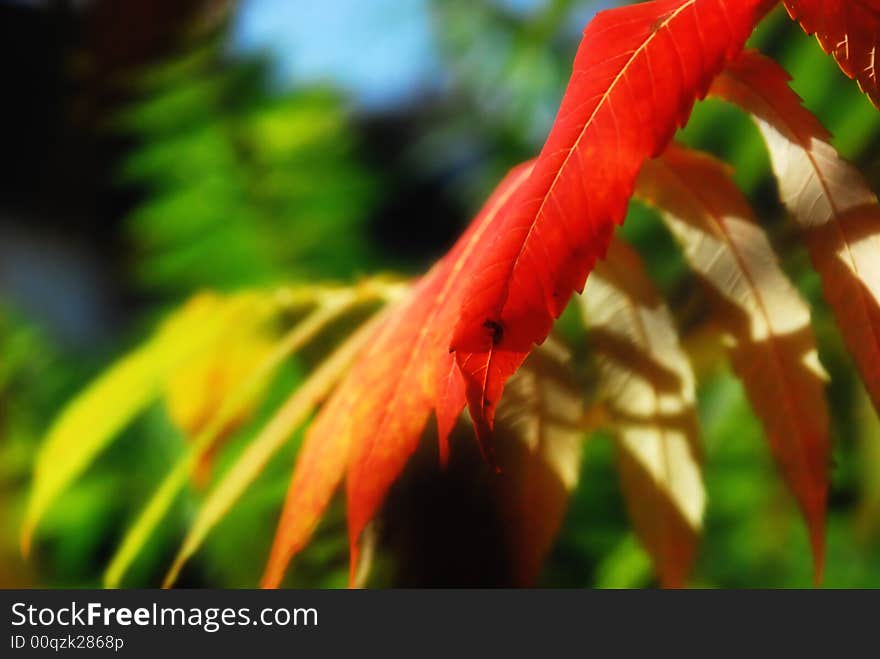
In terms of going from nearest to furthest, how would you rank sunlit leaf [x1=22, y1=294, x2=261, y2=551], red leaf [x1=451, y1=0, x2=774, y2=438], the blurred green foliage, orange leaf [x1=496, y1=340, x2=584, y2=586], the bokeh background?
red leaf [x1=451, y1=0, x2=774, y2=438] → orange leaf [x1=496, y1=340, x2=584, y2=586] → sunlit leaf [x1=22, y1=294, x2=261, y2=551] → the bokeh background → the blurred green foliage

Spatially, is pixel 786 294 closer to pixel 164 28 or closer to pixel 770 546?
pixel 770 546

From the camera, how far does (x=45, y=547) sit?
0.85 meters

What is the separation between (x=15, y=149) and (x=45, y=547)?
61cm

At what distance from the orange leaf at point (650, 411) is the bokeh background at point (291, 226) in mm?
63

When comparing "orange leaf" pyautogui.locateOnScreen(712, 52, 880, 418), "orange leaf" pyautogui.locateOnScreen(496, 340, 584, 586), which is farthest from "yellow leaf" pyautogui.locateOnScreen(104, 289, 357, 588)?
"orange leaf" pyautogui.locateOnScreen(712, 52, 880, 418)

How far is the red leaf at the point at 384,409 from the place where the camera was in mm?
262

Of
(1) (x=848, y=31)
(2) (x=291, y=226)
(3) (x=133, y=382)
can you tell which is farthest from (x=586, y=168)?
(2) (x=291, y=226)

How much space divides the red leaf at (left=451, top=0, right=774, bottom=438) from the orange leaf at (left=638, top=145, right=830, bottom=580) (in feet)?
0.27

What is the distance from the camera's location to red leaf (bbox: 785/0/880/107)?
214 mm

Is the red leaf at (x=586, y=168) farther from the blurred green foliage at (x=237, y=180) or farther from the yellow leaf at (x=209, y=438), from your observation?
the blurred green foliage at (x=237, y=180)

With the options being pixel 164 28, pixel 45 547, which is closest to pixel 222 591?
pixel 45 547

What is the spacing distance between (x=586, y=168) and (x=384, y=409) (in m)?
0.10

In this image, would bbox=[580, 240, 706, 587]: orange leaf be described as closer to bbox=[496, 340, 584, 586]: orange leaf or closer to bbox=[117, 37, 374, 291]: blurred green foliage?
bbox=[496, 340, 584, 586]: orange leaf

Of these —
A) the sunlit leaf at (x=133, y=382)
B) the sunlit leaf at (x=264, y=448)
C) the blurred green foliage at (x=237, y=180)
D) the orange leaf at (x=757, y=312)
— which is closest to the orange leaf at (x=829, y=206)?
the orange leaf at (x=757, y=312)
